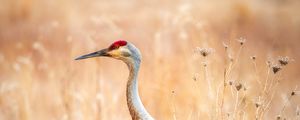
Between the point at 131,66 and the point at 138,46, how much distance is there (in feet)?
20.6

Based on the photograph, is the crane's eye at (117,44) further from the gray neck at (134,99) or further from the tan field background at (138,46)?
the tan field background at (138,46)

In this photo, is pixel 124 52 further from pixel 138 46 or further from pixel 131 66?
pixel 138 46

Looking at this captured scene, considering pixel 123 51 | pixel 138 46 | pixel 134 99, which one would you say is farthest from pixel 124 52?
pixel 138 46

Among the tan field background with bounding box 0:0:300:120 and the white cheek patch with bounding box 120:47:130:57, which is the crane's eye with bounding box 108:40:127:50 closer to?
the white cheek patch with bounding box 120:47:130:57

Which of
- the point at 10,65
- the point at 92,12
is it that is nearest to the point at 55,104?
the point at 10,65

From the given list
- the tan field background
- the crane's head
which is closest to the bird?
the crane's head

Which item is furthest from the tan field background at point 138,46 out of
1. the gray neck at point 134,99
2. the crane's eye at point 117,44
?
the crane's eye at point 117,44

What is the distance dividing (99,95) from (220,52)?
3218 mm

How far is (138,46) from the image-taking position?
1093cm

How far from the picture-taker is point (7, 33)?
11.9 metres

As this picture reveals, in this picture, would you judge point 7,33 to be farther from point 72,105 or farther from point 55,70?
point 72,105

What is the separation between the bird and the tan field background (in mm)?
1335

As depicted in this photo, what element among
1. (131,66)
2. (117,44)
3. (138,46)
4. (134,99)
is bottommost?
(134,99)

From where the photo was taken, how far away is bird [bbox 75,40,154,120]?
4547mm
